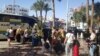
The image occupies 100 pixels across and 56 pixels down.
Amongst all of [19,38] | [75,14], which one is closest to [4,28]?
[19,38]

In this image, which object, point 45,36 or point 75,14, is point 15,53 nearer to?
point 45,36

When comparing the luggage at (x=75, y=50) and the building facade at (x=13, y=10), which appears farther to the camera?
the building facade at (x=13, y=10)

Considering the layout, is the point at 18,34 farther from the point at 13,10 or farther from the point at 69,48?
the point at 13,10

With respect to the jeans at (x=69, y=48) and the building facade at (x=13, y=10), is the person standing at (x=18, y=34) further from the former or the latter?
the jeans at (x=69, y=48)

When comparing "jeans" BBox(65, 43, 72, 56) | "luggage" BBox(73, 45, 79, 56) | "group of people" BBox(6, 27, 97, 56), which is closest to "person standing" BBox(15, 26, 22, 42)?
"group of people" BBox(6, 27, 97, 56)

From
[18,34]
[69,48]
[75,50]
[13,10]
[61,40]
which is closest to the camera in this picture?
[75,50]

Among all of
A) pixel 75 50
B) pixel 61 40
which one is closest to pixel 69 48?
pixel 75 50

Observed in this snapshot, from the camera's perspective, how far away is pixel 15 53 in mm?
17938

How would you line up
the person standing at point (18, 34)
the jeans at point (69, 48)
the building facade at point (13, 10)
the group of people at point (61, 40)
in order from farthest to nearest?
the building facade at point (13, 10), the person standing at point (18, 34), the jeans at point (69, 48), the group of people at point (61, 40)

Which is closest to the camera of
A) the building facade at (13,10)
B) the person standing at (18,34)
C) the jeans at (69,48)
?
the jeans at (69,48)

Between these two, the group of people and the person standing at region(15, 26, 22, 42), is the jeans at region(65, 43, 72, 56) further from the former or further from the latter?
the person standing at region(15, 26, 22, 42)

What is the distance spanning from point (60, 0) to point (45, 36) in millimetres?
25593

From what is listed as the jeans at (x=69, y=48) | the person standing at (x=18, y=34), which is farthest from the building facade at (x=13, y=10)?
the jeans at (x=69, y=48)

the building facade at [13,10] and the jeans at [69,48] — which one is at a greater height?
the building facade at [13,10]
